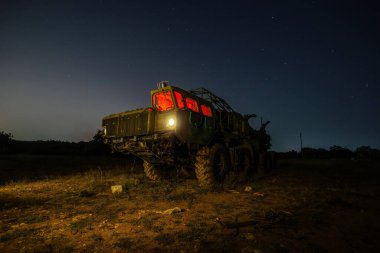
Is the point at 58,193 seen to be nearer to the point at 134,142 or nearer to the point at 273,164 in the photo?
the point at 134,142

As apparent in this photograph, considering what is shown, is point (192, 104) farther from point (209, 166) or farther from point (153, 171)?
point (153, 171)

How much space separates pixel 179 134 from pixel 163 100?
185 centimetres

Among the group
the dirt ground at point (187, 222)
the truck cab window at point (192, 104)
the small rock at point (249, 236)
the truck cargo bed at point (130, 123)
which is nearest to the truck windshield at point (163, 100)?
the truck cab window at point (192, 104)

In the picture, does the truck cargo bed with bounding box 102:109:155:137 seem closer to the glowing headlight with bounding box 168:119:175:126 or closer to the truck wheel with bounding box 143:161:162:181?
the glowing headlight with bounding box 168:119:175:126

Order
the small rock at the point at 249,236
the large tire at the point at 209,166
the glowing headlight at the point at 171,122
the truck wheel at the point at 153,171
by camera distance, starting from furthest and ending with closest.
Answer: the truck wheel at the point at 153,171, the large tire at the point at 209,166, the glowing headlight at the point at 171,122, the small rock at the point at 249,236

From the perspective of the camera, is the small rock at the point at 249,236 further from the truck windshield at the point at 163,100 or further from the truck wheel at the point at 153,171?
the truck wheel at the point at 153,171

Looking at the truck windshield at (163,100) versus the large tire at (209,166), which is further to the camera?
the large tire at (209,166)

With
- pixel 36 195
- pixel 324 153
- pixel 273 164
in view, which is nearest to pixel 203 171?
pixel 36 195

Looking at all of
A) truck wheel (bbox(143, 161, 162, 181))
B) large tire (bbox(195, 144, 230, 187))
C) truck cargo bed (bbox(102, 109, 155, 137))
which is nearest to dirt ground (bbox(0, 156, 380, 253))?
large tire (bbox(195, 144, 230, 187))

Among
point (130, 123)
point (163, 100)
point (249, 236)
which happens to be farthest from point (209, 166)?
point (249, 236)

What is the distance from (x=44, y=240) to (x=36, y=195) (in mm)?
4193

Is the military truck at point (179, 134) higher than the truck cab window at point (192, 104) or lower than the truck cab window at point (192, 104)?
lower

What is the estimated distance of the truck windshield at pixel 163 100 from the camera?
8.11 m

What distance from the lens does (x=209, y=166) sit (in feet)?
27.3
